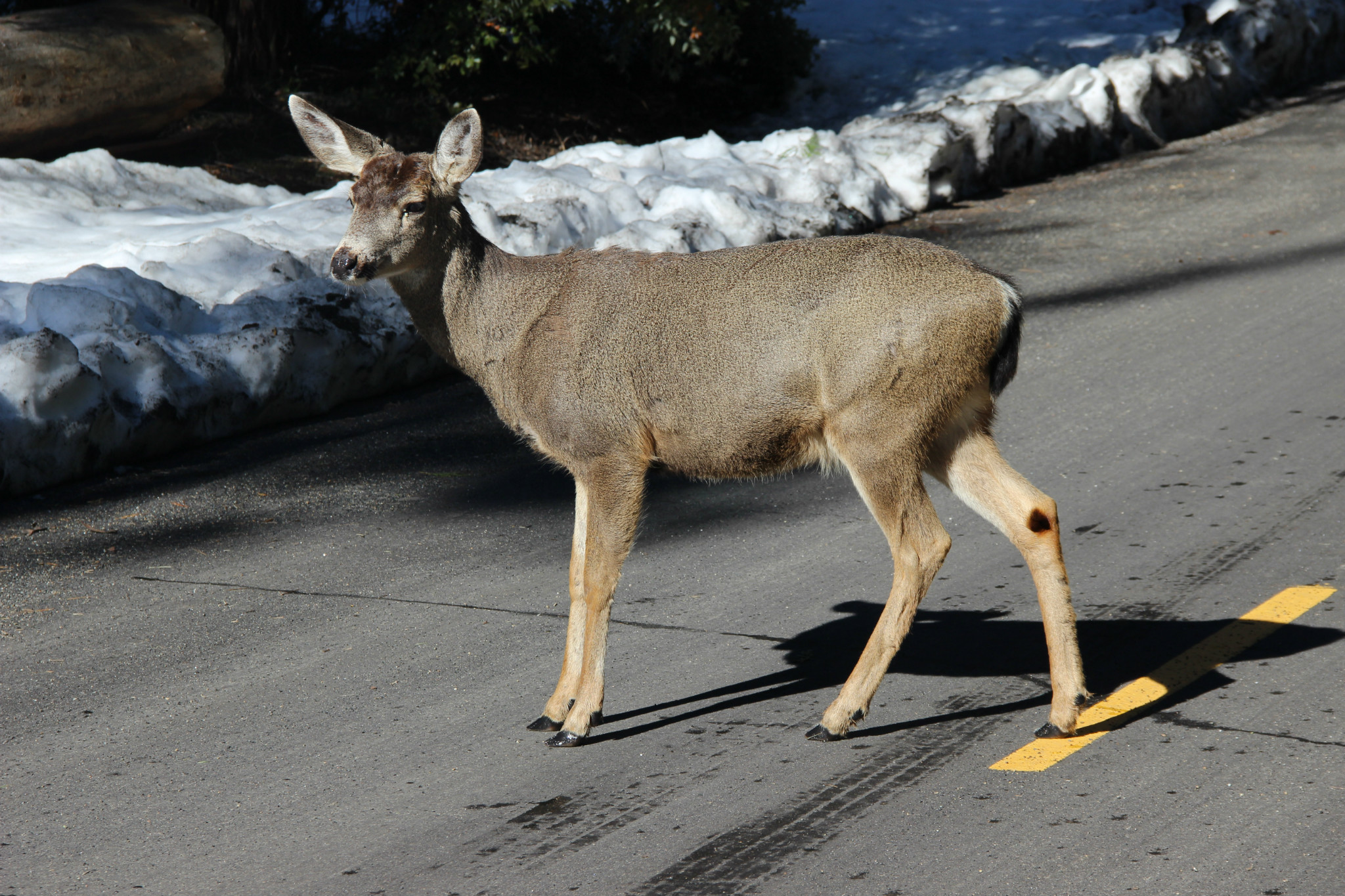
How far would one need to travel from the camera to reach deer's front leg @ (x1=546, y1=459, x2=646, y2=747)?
4582mm

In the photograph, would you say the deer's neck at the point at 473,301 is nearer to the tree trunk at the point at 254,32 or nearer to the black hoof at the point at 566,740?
the black hoof at the point at 566,740

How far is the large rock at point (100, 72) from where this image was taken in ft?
38.5

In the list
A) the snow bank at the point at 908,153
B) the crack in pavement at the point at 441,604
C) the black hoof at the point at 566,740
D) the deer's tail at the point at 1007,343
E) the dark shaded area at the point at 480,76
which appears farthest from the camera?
the dark shaded area at the point at 480,76

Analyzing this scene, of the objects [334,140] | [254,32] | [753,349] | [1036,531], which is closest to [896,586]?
[1036,531]

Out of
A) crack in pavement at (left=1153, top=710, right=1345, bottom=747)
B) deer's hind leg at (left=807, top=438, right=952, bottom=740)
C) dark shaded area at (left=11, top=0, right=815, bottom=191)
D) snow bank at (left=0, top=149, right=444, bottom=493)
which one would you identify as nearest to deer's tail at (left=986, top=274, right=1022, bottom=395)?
deer's hind leg at (left=807, top=438, right=952, bottom=740)

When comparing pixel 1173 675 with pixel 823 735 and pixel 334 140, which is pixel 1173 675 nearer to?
pixel 823 735

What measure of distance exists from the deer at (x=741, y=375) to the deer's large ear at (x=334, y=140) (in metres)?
0.01

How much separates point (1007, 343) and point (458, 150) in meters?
2.17

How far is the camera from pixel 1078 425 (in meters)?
7.77

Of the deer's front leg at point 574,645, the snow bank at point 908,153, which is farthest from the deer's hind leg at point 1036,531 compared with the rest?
the snow bank at point 908,153

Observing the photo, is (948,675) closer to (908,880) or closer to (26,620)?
(908,880)

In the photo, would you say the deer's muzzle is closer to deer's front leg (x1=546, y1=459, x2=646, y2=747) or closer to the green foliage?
deer's front leg (x1=546, y1=459, x2=646, y2=747)

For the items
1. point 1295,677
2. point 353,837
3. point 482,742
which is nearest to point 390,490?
point 482,742

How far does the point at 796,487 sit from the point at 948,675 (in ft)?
7.93
